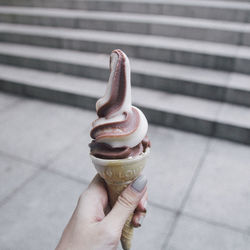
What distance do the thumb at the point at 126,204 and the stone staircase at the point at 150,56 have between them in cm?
243

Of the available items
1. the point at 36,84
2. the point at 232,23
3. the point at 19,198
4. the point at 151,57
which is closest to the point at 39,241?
the point at 19,198

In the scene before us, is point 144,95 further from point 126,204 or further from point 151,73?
point 126,204

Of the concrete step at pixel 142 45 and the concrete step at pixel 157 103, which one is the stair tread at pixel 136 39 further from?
the concrete step at pixel 157 103

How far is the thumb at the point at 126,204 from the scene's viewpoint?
168 cm

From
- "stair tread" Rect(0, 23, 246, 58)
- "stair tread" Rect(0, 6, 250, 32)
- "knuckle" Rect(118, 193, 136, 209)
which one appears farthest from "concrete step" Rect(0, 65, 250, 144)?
"knuckle" Rect(118, 193, 136, 209)

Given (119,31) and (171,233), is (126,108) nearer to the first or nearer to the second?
(171,233)

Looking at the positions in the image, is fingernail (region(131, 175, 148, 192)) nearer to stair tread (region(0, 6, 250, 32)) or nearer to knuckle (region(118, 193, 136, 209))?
knuckle (region(118, 193, 136, 209))

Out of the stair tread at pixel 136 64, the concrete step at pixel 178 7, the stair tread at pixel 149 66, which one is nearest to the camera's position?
the stair tread at pixel 149 66

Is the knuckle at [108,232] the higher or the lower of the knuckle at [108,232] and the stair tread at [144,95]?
the higher

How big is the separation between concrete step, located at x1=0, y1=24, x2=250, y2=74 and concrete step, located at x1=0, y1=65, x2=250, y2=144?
0.72 metres

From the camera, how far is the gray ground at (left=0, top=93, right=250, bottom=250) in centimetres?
275

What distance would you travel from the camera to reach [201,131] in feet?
13.6

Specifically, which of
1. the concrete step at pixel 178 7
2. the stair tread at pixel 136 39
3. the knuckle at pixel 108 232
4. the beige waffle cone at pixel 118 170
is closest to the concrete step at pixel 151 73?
the stair tread at pixel 136 39

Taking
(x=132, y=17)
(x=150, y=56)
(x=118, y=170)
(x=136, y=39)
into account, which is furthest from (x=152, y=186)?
(x=132, y=17)
